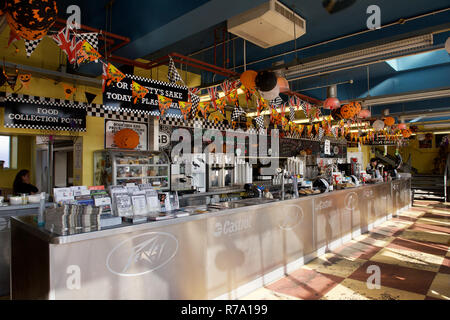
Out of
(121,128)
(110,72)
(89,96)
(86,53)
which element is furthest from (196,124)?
(86,53)

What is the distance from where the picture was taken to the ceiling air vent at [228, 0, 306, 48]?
3824mm

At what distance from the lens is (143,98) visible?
4.86 metres

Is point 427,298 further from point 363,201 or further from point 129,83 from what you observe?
point 129,83

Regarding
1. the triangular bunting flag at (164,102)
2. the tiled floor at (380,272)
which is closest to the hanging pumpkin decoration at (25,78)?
the triangular bunting flag at (164,102)

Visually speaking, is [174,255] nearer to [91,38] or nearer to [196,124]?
[91,38]

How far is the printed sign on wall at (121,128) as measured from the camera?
663 cm

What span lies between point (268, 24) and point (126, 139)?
3719 mm

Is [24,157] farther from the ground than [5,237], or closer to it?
farther from the ground

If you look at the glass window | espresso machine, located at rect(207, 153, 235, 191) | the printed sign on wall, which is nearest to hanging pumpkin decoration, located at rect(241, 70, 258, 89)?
the printed sign on wall

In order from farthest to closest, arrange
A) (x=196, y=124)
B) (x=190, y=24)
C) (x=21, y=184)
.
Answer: (x=196, y=124), (x=21, y=184), (x=190, y=24)

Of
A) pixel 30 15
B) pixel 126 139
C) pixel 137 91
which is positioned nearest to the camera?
pixel 30 15

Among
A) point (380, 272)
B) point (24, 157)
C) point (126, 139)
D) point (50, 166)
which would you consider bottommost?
point (380, 272)

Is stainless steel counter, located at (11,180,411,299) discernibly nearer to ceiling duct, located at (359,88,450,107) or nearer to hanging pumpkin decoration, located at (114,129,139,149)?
hanging pumpkin decoration, located at (114,129,139,149)

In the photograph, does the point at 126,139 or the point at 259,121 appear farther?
the point at 259,121
